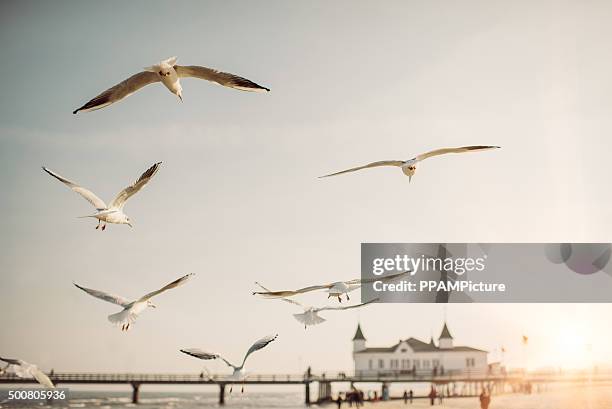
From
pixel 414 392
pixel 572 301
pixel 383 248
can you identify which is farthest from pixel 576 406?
pixel 414 392

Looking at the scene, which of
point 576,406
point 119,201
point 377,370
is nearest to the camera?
point 119,201

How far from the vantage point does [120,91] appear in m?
5.08

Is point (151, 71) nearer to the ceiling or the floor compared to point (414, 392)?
nearer to the ceiling

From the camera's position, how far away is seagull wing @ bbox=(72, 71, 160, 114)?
4961mm

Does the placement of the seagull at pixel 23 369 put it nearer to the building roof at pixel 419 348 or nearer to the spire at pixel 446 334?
the building roof at pixel 419 348

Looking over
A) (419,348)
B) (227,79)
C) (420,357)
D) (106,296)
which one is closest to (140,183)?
(106,296)

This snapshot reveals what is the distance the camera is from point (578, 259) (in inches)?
442

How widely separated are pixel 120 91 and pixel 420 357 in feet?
89.3

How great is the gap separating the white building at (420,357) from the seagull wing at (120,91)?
25.4 meters

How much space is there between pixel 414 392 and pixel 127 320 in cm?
2095

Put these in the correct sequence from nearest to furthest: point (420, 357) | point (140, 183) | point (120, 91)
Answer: point (120, 91), point (140, 183), point (420, 357)

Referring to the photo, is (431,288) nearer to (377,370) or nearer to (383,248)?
(383,248)

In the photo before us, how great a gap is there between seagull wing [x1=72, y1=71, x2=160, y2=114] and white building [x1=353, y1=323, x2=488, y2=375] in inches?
998

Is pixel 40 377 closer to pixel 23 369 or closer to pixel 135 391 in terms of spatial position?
pixel 23 369
